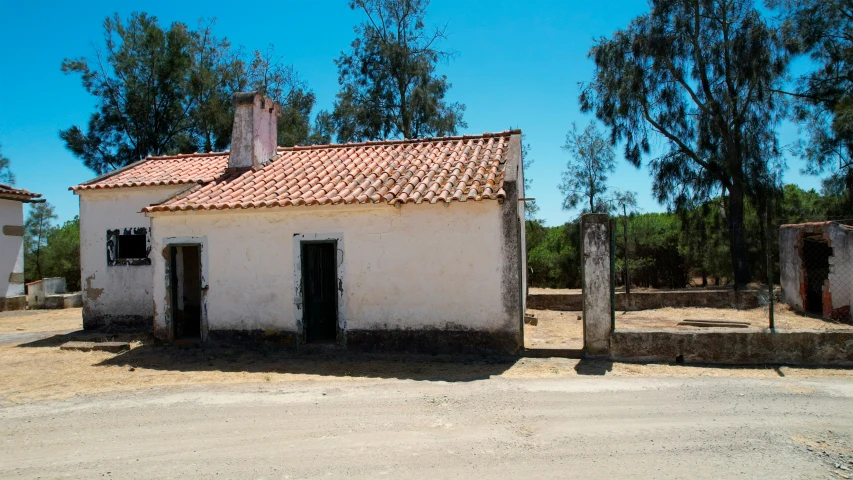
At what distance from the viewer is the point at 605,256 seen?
883 cm

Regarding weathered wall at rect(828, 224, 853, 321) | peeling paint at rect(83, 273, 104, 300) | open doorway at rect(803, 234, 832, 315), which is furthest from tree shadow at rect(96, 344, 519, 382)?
open doorway at rect(803, 234, 832, 315)

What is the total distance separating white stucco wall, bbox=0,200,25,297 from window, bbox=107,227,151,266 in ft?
26.9

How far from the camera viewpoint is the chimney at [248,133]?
12.7 metres

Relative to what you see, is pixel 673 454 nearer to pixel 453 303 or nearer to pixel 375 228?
pixel 453 303

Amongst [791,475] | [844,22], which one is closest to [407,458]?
[791,475]

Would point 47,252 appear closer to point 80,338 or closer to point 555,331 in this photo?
point 80,338

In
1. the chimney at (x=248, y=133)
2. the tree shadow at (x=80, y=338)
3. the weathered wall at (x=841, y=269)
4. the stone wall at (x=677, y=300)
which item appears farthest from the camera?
the stone wall at (x=677, y=300)

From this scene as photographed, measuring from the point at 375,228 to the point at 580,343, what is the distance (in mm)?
4151

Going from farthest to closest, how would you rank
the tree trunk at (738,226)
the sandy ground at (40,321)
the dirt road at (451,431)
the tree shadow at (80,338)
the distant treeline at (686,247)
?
the distant treeline at (686,247) < the tree trunk at (738,226) < the sandy ground at (40,321) < the tree shadow at (80,338) < the dirt road at (451,431)

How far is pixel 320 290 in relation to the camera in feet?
35.2

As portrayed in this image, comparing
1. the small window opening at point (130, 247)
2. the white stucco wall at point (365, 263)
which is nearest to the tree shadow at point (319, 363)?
the white stucco wall at point (365, 263)

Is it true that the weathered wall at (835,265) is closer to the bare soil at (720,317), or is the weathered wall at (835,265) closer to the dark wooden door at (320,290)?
the bare soil at (720,317)

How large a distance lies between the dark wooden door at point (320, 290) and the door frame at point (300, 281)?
237mm

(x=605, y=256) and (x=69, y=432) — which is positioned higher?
(x=605, y=256)
